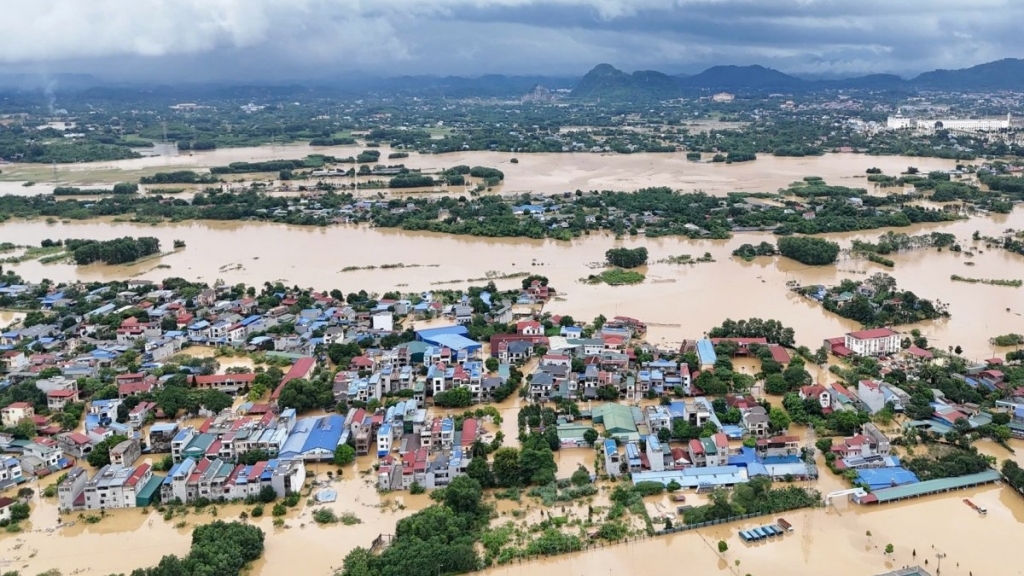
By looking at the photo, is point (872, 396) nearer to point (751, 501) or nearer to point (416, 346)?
point (751, 501)

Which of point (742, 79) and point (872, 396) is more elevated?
point (742, 79)

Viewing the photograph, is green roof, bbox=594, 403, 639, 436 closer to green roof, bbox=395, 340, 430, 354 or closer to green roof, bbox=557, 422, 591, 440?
green roof, bbox=557, 422, 591, 440

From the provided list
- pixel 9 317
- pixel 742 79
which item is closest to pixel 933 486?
pixel 9 317

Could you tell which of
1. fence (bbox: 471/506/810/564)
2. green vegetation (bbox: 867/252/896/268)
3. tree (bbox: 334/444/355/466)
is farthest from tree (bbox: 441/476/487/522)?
green vegetation (bbox: 867/252/896/268)

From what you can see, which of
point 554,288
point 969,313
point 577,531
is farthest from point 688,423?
point 969,313

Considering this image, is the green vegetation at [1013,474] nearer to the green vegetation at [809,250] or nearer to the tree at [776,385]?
the tree at [776,385]

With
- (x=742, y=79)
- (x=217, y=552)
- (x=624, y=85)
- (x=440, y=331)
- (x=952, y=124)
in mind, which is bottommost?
(x=217, y=552)
